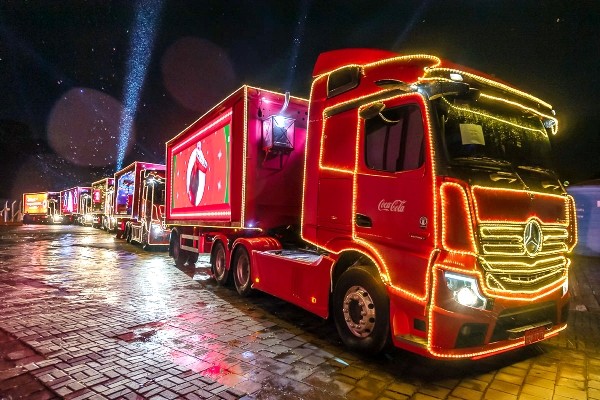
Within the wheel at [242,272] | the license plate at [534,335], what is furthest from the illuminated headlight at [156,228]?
the license plate at [534,335]

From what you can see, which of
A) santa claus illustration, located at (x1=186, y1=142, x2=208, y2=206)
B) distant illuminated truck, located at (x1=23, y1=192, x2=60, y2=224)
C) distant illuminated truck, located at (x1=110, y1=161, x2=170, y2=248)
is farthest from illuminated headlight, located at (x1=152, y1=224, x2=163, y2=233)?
distant illuminated truck, located at (x1=23, y1=192, x2=60, y2=224)

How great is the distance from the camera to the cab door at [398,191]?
3957 millimetres

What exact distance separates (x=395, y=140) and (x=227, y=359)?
10.00 ft

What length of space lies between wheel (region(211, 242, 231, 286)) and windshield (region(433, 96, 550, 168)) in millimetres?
5681

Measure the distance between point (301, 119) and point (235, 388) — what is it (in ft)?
17.6

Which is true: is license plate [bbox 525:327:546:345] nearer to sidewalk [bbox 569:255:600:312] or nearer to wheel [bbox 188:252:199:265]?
sidewalk [bbox 569:255:600:312]

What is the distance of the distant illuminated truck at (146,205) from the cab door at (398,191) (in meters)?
13.4

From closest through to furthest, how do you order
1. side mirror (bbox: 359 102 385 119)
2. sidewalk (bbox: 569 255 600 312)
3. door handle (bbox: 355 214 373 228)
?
side mirror (bbox: 359 102 385 119), door handle (bbox: 355 214 373 228), sidewalk (bbox: 569 255 600 312)

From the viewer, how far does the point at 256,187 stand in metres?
7.58

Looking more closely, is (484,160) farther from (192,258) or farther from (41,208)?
(41,208)

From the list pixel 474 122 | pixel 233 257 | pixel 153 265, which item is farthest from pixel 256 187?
pixel 153 265

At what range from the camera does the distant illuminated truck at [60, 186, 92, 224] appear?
4141 cm

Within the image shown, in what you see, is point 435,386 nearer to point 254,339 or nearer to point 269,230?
point 254,339

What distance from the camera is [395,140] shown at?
440 cm
